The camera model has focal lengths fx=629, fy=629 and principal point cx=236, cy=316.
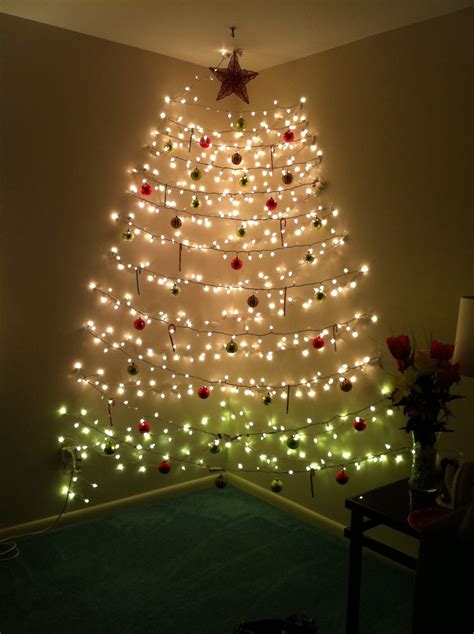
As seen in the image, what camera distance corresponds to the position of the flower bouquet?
2.30 metres

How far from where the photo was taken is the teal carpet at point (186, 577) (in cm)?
263

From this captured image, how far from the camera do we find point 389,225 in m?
3.11

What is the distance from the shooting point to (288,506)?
369 centimetres

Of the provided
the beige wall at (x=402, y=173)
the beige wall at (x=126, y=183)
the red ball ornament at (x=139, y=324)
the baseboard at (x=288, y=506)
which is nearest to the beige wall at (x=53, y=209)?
the beige wall at (x=126, y=183)

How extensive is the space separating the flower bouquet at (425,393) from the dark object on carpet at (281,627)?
867 millimetres

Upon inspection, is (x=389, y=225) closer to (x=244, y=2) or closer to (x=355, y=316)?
(x=355, y=316)

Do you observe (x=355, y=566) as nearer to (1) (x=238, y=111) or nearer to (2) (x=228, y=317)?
(2) (x=228, y=317)

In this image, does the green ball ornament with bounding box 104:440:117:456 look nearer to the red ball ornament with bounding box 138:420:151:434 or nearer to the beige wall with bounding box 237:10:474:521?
the red ball ornament with bounding box 138:420:151:434

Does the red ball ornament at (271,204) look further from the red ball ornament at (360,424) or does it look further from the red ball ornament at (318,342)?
the red ball ornament at (360,424)

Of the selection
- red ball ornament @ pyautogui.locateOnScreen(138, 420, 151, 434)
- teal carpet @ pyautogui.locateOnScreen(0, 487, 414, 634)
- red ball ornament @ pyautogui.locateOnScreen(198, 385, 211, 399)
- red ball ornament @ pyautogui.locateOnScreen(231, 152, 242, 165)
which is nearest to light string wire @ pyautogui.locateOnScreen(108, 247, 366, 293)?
red ball ornament @ pyautogui.locateOnScreen(198, 385, 211, 399)

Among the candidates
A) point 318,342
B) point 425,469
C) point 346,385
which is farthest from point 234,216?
point 425,469

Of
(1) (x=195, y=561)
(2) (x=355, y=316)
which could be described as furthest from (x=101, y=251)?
(1) (x=195, y=561)

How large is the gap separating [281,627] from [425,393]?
101cm

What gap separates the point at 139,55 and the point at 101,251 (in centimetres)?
112
